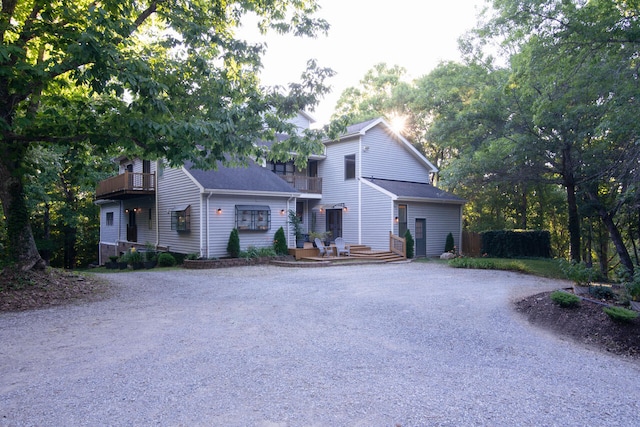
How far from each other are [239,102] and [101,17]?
11.7 ft

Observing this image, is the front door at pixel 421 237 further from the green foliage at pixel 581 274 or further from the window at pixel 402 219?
the green foliage at pixel 581 274

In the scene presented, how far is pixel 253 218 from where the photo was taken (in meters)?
17.0

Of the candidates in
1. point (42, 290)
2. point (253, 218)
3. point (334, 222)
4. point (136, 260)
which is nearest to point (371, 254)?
point (334, 222)

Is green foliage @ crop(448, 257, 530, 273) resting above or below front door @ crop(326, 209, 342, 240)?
below

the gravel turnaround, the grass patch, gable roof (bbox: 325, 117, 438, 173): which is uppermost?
gable roof (bbox: 325, 117, 438, 173)

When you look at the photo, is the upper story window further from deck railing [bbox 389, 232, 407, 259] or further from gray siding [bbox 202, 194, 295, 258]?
deck railing [bbox 389, 232, 407, 259]

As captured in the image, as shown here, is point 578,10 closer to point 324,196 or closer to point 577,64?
point 577,64

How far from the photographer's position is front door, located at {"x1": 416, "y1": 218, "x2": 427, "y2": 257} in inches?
773

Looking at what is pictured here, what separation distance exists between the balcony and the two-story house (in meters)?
0.05

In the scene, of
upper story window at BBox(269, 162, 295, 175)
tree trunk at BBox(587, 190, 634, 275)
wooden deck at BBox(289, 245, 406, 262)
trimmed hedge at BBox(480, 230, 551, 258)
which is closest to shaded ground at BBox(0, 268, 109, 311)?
wooden deck at BBox(289, 245, 406, 262)

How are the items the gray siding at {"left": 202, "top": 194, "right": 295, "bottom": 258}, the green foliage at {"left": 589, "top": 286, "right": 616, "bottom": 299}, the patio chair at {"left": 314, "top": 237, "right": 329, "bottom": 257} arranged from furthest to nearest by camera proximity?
the patio chair at {"left": 314, "top": 237, "right": 329, "bottom": 257}, the gray siding at {"left": 202, "top": 194, "right": 295, "bottom": 258}, the green foliage at {"left": 589, "top": 286, "right": 616, "bottom": 299}

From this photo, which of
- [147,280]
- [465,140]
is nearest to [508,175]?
[465,140]

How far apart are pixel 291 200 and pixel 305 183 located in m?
3.19

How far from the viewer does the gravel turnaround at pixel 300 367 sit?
3.41m
